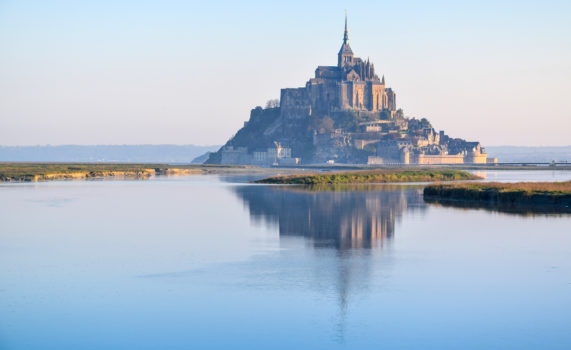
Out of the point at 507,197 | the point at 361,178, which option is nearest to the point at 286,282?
the point at 507,197

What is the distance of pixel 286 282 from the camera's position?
19312 mm

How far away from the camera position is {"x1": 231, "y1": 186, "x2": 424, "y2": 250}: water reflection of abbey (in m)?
28.4

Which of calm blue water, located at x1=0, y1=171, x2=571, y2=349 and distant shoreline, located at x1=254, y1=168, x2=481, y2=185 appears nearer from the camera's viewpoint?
calm blue water, located at x1=0, y1=171, x2=571, y2=349

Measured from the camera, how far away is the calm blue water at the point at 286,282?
1477cm

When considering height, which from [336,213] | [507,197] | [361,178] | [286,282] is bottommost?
[286,282]

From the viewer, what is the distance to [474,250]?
999 inches

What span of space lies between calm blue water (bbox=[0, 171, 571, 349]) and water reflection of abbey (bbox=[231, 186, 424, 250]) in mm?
212

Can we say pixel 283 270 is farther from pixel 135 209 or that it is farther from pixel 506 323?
pixel 135 209

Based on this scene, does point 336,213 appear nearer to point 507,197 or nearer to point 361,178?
point 507,197

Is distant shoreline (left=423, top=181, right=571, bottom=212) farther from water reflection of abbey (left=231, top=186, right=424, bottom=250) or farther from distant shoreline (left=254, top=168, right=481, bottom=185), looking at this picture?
distant shoreline (left=254, top=168, right=481, bottom=185)

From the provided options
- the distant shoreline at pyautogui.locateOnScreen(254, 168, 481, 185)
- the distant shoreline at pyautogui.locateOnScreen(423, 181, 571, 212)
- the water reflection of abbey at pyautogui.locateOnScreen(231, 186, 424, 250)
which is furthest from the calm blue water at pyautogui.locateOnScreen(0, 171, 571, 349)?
the distant shoreline at pyautogui.locateOnScreen(254, 168, 481, 185)

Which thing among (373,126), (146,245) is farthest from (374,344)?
(373,126)

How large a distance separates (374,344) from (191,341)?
3498 mm

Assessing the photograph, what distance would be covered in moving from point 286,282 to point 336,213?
18.3m
